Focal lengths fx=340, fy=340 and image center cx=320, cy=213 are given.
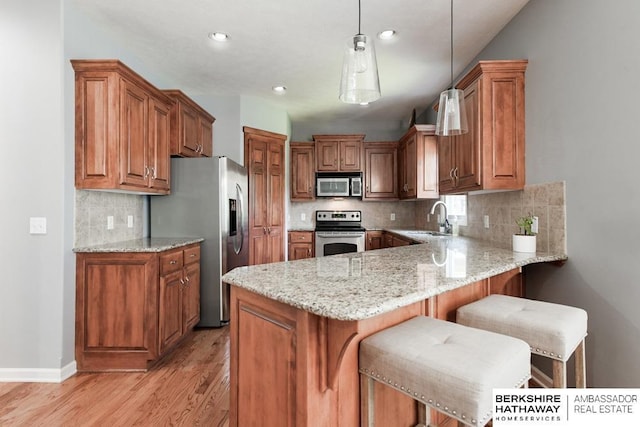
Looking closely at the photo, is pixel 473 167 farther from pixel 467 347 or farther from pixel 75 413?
pixel 75 413

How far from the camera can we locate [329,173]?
5.42m

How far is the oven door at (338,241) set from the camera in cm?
509

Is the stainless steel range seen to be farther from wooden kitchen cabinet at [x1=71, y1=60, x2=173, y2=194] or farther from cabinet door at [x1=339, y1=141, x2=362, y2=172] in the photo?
wooden kitchen cabinet at [x1=71, y1=60, x2=173, y2=194]

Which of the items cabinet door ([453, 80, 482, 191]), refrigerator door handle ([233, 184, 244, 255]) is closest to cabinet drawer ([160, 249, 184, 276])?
refrigerator door handle ([233, 184, 244, 255])

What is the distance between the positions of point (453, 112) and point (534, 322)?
118cm

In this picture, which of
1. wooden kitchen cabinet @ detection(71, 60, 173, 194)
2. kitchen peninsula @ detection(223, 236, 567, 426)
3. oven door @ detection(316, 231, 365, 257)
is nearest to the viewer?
kitchen peninsula @ detection(223, 236, 567, 426)

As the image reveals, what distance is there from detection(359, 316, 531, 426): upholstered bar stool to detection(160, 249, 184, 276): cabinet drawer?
6.27ft

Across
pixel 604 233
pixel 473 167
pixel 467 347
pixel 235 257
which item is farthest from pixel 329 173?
pixel 467 347

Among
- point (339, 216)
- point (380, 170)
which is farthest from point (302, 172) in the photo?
point (380, 170)

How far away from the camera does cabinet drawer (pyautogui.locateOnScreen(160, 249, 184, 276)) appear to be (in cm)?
259

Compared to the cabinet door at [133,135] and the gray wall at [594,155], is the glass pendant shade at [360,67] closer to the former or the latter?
the gray wall at [594,155]

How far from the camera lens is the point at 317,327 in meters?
1.13

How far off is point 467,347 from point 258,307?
75cm

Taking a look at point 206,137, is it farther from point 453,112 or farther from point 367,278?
point 367,278
